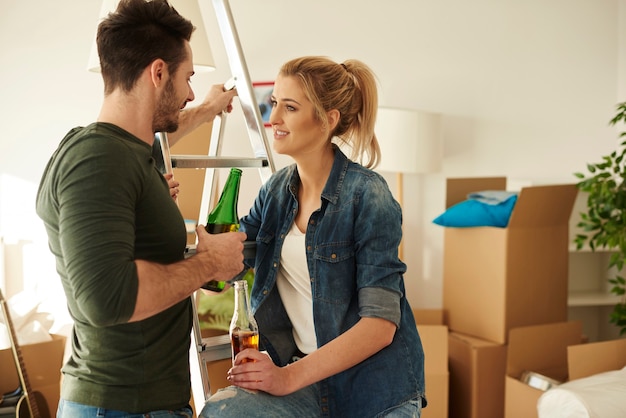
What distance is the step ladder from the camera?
1.74m

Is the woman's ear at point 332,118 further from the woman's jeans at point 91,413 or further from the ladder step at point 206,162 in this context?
the woman's jeans at point 91,413

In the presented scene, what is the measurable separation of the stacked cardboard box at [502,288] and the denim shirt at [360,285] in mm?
1674

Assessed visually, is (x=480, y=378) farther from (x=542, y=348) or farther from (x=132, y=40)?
(x=132, y=40)

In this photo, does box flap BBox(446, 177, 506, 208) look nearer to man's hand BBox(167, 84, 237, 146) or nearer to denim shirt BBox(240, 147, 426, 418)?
man's hand BBox(167, 84, 237, 146)

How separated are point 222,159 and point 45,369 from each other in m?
1.55

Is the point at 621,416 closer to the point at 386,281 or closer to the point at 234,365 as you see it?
the point at 386,281

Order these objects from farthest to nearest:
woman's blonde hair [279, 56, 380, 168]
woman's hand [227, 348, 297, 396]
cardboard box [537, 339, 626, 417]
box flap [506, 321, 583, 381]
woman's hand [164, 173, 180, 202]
Answer: box flap [506, 321, 583, 381], cardboard box [537, 339, 626, 417], woman's blonde hair [279, 56, 380, 168], woman's hand [164, 173, 180, 202], woman's hand [227, 348, 297, 396]

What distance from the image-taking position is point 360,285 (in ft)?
5.18

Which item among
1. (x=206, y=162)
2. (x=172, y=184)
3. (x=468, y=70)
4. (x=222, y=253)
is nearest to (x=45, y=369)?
(x=206, y=162)

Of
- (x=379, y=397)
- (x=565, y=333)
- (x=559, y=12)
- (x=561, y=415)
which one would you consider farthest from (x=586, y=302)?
(x=379, y=397)

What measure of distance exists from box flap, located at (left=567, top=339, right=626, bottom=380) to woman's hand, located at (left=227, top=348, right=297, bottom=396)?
1637 millimetres

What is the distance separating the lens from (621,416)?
2369mm

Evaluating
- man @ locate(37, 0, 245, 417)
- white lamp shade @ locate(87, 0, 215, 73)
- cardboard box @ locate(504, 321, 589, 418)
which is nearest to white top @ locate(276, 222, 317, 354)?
man @ locate(37, 0, 245, 417)

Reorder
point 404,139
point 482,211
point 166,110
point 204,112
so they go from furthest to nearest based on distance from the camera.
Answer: point 404,139 → point 482,211 → point 204,112 → point 166,110
